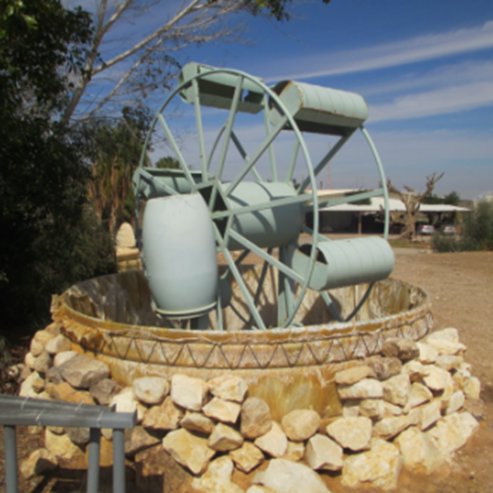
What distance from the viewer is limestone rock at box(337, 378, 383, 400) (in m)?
4.50

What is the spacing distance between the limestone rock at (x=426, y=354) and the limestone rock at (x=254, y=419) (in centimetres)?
186

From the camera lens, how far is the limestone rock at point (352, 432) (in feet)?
14.2

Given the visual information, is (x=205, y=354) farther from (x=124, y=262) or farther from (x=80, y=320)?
(x=124, y=262)

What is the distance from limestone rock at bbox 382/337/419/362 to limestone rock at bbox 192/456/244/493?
1862 millimetres

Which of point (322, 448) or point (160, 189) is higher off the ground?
point (160, 189)

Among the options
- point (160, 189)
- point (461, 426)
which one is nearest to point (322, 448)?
point (461, 426)

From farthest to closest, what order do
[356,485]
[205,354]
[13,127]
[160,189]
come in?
[160,189], [13,127], [205,354], [356,485]

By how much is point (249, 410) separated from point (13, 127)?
13.1 feet

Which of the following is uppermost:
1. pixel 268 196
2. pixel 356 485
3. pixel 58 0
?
pixel 58 0

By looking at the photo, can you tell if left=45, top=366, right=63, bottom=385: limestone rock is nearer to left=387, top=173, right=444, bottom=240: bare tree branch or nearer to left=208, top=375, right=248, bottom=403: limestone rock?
→ left=208, top=375, right=248, bottom=403: limestone rock

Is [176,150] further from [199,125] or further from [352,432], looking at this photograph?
[352,432]

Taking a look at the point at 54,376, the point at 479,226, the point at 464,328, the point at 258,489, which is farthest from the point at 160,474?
the point at 479,226

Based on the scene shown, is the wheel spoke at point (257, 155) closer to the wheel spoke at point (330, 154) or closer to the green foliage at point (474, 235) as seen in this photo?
the wheel spoke at point (330, 154)

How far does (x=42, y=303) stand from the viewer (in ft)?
29.3
